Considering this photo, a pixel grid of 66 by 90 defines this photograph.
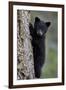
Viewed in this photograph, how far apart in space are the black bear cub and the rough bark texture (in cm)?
4

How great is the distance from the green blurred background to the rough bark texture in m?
0.13

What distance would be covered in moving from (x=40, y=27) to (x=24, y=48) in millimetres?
253

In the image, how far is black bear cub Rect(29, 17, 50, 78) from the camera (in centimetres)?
221

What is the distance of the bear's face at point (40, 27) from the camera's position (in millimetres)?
2217

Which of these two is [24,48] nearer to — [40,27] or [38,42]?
[38,42]

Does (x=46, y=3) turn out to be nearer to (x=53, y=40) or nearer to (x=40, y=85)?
(x=53, y=40)

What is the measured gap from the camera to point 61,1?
7.57ft

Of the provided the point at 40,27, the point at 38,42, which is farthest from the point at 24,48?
the point at 40,27

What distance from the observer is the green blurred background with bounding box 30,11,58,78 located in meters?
2.24

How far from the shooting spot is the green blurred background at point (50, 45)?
2.24 m

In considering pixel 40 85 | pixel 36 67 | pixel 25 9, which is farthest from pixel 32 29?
pixel 40 85

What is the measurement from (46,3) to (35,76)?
2.31 ft

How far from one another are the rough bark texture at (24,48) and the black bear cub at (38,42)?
0.15ft

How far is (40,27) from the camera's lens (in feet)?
7.30
